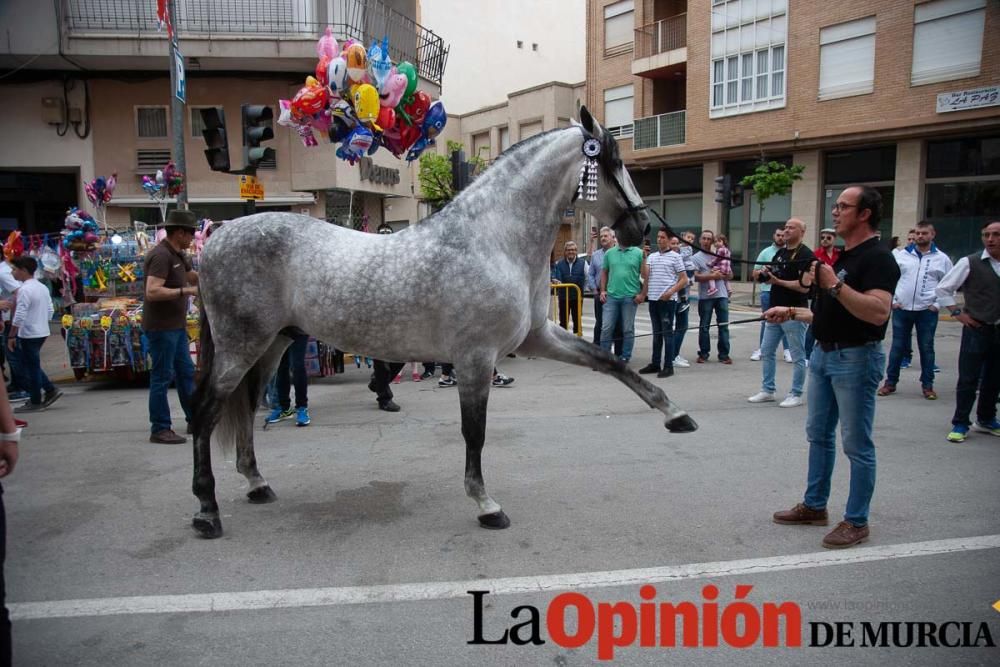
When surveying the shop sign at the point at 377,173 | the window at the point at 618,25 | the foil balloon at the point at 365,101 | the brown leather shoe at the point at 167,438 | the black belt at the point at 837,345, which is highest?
the window at the point at 618,25

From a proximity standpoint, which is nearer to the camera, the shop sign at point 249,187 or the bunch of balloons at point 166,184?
the shop sign at point 249,187

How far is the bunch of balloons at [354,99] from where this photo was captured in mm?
7090

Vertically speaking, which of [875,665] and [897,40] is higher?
[897,40]

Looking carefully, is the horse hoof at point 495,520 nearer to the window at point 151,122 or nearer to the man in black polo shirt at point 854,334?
the man in black polo shirt at point 854,334

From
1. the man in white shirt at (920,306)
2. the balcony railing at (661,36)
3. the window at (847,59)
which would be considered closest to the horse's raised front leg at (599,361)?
the man in white shirt at (920,306)

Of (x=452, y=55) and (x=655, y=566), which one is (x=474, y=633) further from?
(x=452, y=55)

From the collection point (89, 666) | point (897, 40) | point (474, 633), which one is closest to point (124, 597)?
point (89, 666)

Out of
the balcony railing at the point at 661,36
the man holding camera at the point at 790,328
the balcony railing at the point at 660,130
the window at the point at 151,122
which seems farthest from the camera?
the balcony railing at the point at 661,36

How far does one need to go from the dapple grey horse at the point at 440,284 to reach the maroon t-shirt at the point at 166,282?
6.98ft

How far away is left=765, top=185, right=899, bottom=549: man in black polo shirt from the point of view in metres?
3.62

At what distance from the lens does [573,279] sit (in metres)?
11.7

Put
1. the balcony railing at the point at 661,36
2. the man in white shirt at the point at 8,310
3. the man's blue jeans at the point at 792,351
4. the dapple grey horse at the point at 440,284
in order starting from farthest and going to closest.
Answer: the balcony railing at the point at 661,36 < the man in white shirt at the point at 8,310 < the man's blue jeans at the point at 792,351 < the dapple grey horse at the point at 440,284

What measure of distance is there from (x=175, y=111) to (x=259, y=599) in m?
8.81

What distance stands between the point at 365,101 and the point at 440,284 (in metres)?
3.78
